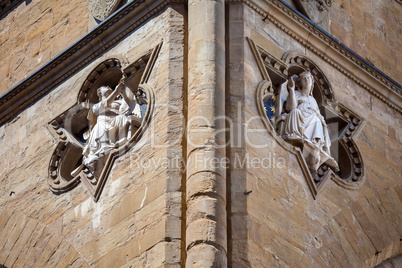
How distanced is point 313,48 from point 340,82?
1.95 feet

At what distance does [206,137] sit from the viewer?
17.6m

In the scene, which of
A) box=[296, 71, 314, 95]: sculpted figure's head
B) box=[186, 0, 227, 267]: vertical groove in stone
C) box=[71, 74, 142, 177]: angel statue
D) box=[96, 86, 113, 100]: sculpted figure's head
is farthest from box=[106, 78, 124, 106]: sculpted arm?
box=[296, 71, 314, 95]: sculpted figure's head

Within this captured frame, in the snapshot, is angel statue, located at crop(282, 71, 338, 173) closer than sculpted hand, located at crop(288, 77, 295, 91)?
Yes

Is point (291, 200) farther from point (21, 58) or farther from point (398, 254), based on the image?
point (21, 58)

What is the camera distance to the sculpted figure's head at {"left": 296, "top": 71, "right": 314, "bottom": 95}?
64.3 ft

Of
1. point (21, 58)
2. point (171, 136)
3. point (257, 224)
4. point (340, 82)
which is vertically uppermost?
point (21, 58)

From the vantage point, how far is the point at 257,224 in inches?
691

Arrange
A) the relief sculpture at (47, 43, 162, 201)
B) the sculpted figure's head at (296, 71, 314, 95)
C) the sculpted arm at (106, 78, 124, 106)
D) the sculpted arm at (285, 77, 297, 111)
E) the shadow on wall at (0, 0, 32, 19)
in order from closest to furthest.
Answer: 1. the relief sculpture at (47, 43, 162, 201)
2. the sculpted arm at (285, 77, 297, 111)
3. the sculpted arm at (106, 78, 124, 106)
4. the sculpted figure's head at (296, 71, 314, 95)
5. the shadow on wall at (0, 0, 32, 19)

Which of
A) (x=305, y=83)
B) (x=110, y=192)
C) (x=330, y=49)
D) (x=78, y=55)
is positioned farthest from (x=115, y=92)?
(x=330, y=49)

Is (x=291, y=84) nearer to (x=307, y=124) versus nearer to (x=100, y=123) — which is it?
(x=307, y=124)

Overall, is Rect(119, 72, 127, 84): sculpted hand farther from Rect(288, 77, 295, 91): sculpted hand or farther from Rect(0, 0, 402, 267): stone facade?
Rect(288, 77, 295, 91): sculpted hand

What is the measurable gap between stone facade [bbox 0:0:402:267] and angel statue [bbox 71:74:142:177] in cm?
27

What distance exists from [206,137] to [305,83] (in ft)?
8.22

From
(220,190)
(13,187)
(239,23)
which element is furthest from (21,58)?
(220,190)
